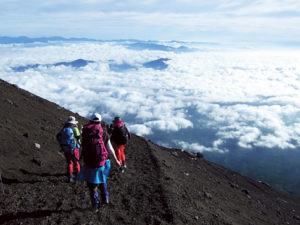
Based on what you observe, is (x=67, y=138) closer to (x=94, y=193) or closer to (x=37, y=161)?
(x=94, y=193)

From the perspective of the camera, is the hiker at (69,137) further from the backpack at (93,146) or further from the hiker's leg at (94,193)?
the hiker's leg at (94,193)

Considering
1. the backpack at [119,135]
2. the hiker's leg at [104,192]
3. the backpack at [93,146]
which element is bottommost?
the hiker's leg at [104,192]

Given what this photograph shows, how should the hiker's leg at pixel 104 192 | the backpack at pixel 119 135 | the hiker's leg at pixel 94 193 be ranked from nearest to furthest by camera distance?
the hiker's leg at pixel 94 193
the hiker's leg at pixel 104 192
the backpack at pixel 119 135

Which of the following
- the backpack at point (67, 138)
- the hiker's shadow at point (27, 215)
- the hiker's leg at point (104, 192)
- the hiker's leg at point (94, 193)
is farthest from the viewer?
the backpack at point (67, 138)

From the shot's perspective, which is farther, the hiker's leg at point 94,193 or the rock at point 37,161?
the rock at point 37,161

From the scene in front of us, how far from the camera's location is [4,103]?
17.1 metres

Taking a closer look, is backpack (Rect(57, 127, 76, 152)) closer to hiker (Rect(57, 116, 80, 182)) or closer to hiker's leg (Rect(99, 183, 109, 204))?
hiker (Rect(57, 116, 80, 182))

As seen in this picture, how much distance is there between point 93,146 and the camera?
18.8ft

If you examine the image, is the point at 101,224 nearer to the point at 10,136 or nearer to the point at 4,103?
the point at 10,136

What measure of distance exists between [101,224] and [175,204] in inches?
112

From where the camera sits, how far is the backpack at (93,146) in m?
5.73

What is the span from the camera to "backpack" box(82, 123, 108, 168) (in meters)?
5.73

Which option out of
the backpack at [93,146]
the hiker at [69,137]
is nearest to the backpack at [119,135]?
the hiker at [69,137]

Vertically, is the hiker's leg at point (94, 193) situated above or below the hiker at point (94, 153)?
below
